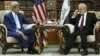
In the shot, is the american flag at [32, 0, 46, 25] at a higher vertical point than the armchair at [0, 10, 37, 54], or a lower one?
higher

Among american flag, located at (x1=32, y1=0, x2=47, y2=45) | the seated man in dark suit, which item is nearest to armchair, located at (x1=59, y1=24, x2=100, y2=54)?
the seated man in dark suit

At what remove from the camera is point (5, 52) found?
8.63m

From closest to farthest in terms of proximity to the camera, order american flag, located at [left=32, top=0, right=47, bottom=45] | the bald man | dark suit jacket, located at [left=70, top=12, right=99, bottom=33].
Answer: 1. the bald man
2. dark suit jacket, located at [left=70, top=12, right=99, bottom=33]
3. american flag, located at [left=32, top=0, right=47, bottom=45]

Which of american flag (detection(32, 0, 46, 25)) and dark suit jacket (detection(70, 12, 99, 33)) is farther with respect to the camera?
american flag (detection(32, 0, 46, 25))

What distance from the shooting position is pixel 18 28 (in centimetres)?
877

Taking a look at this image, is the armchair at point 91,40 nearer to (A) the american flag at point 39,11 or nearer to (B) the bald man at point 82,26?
(B) the bald man at point 82,26

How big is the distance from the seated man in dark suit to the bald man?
0.80 metres

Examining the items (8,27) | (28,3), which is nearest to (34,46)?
(8,27)

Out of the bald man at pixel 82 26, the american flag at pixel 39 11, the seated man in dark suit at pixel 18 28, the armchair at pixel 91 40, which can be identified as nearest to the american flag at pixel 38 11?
the american flag at pixel 39 11

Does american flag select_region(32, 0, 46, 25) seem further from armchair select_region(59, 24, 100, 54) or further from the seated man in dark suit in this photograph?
armchair select_region(59, 24, 100, 54)

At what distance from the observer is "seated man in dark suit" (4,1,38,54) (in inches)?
335

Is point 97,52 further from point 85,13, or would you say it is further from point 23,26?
point 23,26

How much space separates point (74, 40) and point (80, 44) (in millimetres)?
165

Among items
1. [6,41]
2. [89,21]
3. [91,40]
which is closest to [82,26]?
[89,21]
